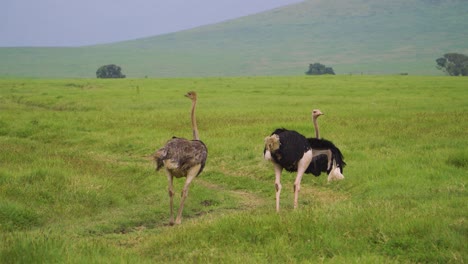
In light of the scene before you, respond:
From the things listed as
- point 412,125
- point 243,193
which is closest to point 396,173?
point 243,193

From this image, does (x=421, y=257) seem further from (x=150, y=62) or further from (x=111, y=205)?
(x=150, y=62)

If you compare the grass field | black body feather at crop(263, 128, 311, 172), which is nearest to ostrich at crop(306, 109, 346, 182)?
black body feather at crop(263, 128, 311, 172)

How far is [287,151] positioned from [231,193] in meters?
3.64

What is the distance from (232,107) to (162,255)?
25.0 metres

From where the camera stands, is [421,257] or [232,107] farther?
[232,107]

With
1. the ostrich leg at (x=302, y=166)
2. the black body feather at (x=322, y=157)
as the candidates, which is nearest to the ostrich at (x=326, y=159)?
the black body feather at (x=322, y=157)

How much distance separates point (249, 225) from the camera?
9.05m

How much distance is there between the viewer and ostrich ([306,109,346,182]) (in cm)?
1196

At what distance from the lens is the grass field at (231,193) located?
26.7ft

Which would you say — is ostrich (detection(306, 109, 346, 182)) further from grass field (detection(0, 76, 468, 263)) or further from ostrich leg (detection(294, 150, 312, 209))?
grass field (detection(0, 76, 468, 263))

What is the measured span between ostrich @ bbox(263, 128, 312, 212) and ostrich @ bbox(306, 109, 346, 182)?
40cm

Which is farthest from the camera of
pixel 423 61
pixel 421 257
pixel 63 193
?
pixel 423 61

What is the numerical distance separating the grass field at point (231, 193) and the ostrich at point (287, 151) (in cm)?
78

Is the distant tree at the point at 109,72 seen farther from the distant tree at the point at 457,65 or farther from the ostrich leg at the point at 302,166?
the ostrich leg at the point at 302,166
